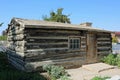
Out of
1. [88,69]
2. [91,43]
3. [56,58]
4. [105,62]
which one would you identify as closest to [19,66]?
[56,58]

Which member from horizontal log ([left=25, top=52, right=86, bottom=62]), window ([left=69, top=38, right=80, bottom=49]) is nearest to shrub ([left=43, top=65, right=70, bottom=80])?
horizontal log ([left=25, top=52, right=86, bottom=62])

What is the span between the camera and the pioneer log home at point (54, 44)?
39.9 feet

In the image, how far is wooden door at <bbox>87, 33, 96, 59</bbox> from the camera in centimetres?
1605

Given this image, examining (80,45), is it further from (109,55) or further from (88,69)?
(109,55)

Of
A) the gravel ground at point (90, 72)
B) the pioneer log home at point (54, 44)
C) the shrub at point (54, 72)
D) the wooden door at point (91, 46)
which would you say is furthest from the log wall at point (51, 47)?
the gravel ground at point (90, 72)

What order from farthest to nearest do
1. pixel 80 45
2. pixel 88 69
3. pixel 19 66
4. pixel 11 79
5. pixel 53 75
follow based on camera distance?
1. pixel 80 45
2. pixel 88 69
3. pixel 19 66
4. pixel 53 75
5. pixel 11 79

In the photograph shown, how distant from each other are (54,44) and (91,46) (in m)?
4.16

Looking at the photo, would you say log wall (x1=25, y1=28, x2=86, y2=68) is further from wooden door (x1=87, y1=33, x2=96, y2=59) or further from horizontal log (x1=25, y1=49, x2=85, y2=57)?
wooden door (x1=87, y1=33, x2=96, y2=59)

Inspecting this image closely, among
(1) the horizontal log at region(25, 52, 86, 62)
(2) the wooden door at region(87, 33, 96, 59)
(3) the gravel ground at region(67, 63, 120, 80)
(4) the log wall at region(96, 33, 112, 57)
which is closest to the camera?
(3) the gravel ground at region(67, 63, 120, 80)

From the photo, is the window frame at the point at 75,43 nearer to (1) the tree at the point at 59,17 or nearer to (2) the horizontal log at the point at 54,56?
(2) the horizontal log at the point at 54,56

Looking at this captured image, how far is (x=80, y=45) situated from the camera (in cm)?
Answer: 1526

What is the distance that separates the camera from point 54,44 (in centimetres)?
1349

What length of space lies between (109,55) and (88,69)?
3612 mm

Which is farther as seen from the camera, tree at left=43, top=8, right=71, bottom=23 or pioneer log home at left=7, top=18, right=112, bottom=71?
tree at left=43, top=8, right=71, bottom=23
